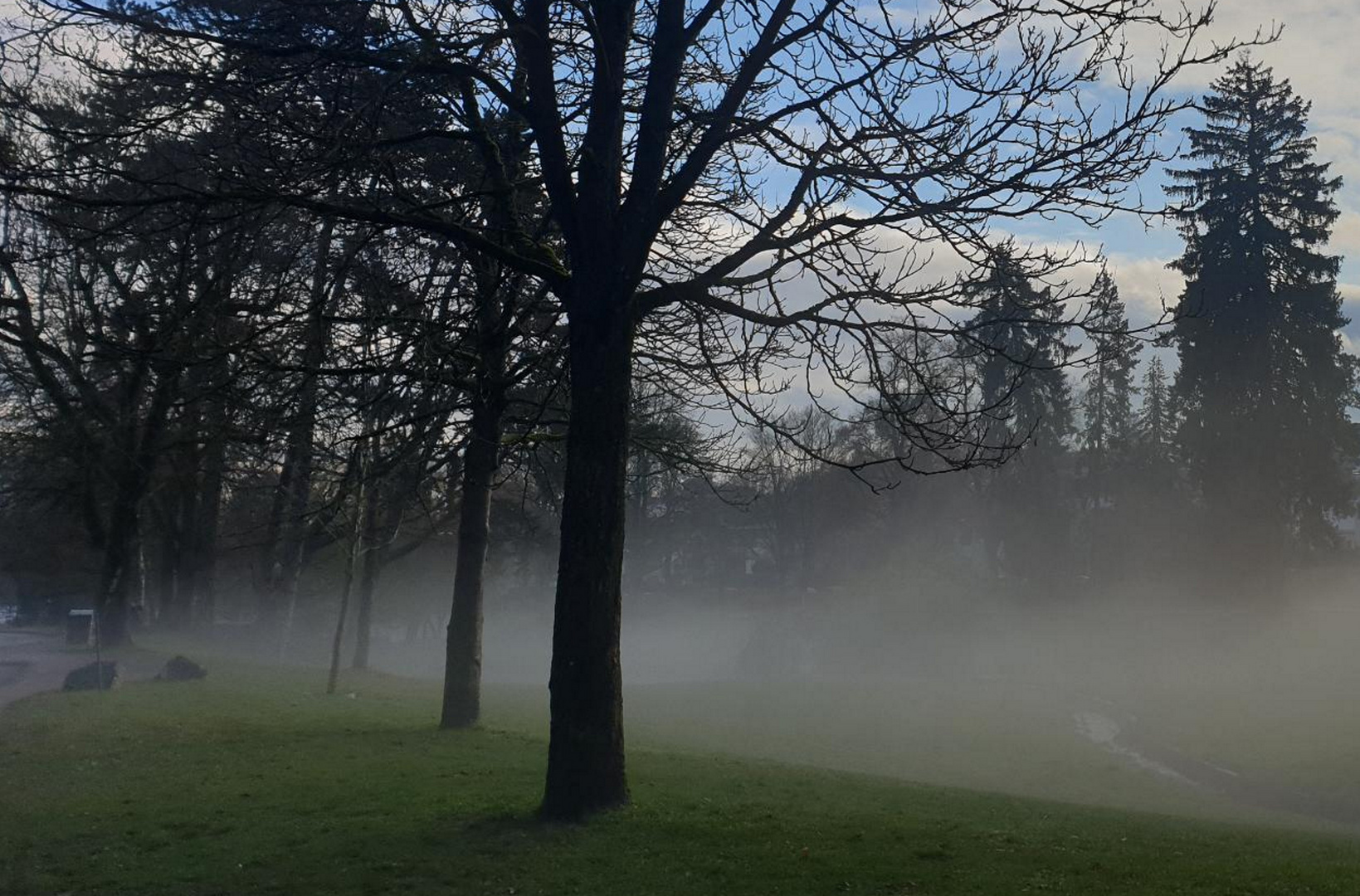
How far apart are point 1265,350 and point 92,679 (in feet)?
124

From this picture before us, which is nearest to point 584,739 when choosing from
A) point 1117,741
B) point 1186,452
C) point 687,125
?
point 687,125

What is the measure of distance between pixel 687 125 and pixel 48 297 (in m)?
19.1

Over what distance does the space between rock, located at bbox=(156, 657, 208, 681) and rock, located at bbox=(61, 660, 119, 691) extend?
5.77ft

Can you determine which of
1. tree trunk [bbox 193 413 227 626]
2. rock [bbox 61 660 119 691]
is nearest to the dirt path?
rock [bbox 61 660 119 691]

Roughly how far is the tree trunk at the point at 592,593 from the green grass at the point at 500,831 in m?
0.38

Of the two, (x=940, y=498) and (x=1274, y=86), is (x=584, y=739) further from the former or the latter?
(x=940, y=498)

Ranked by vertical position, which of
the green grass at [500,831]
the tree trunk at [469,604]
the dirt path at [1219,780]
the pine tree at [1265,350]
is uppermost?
the pine tree at [1265,350]

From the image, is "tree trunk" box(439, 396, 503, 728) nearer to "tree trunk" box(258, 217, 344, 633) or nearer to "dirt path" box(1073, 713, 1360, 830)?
"tree trunk" box(258, 217, 344, 633)

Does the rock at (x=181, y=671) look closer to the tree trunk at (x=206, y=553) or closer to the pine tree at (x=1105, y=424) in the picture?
the tree trunk at (x=206, y=553)

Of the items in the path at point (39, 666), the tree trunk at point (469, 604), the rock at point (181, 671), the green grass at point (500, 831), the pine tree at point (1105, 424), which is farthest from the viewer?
the pine tree at point (1105, 424)

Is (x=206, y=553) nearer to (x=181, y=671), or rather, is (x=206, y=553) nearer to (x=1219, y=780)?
(x=181, y=671)

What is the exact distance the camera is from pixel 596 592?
32.7ft

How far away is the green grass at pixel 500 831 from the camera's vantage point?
830cm

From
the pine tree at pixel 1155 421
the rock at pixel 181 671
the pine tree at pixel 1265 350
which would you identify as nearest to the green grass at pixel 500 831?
the rock at pixel 181 671
